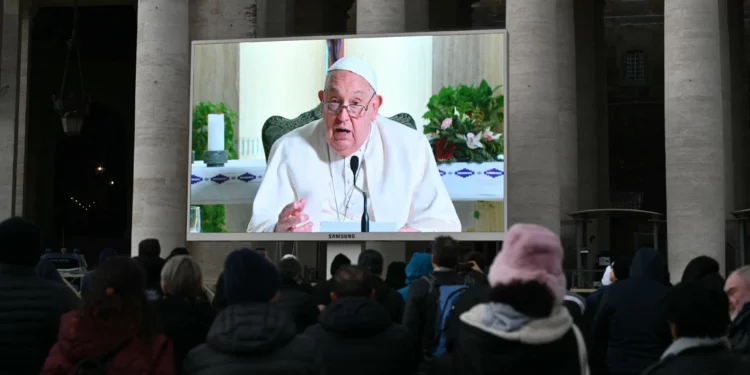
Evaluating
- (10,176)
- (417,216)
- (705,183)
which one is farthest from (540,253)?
(10,176)

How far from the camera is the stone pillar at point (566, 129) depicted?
923 inches

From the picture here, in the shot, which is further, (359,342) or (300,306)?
(300,306)

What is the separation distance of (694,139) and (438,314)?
42.0 feet

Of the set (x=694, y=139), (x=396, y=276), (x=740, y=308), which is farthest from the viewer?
(x=694, y=139)

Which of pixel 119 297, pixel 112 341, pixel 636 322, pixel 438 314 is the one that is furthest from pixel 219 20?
pixel 112 341

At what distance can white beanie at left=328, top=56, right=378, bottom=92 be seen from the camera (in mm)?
18656

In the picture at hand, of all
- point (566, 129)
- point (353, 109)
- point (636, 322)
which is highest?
point (566, 129)

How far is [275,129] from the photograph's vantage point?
749 inches

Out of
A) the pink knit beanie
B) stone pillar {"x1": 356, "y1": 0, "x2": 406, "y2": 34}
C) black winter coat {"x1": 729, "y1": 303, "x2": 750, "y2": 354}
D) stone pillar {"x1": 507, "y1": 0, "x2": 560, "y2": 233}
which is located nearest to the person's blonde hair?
the pink knit beanie

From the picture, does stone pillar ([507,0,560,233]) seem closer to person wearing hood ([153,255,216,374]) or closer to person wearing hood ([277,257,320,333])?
person wearing hood ([277,257,320,333])

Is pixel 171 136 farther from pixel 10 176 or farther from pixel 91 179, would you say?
pixel 91 179

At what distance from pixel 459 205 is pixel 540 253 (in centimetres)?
1305

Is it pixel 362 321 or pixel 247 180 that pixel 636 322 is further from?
pixel 247 180

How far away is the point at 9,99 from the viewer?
27062 millimetres
